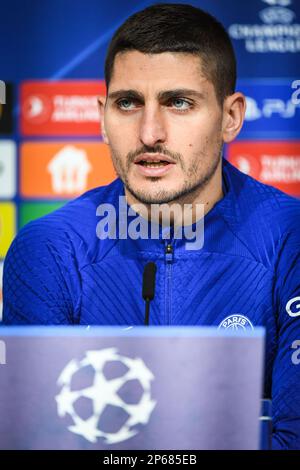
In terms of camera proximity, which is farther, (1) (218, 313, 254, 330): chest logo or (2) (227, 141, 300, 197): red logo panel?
(2) (227, 141, 300, 197): red logo panel

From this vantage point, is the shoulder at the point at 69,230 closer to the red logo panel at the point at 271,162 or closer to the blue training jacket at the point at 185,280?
the blue training jacket at the point at 185,280

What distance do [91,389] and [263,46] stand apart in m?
1.05

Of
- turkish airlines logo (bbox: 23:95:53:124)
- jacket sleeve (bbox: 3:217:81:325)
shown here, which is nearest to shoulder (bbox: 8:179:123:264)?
jacket sleeve (bbox: 3:217:81:325)

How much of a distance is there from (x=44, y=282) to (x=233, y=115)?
0.56 metres

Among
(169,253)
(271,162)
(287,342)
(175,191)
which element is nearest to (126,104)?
(175,191)

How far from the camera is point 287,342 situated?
5.06 ft

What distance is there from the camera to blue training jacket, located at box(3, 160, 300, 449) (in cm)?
153

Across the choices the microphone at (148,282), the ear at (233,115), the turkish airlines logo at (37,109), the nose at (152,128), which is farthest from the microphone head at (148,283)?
the turkish airlines logo at (37,109)

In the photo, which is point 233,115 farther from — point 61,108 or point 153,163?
point 61,108

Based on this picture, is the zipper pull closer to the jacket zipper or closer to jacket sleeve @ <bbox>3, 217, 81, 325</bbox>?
the jacket zipper

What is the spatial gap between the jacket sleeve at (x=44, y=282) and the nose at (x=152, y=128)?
11.4 inches

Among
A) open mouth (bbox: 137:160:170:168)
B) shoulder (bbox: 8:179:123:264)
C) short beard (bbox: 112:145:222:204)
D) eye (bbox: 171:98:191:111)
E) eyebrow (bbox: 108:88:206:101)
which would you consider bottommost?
shoulder (bbox: 8:179:123:264)

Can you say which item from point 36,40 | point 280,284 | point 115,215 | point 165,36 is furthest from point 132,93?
point 280,284

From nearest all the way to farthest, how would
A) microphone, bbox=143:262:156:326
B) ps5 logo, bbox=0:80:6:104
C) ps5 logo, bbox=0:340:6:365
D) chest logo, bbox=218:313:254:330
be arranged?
ps5 logo, bbox=0:340:6:365, microphone, bbox=143:262:156:326, chest logo, bbox=218:313:254:330, ps5 logo, bbox=0:80:6:104
